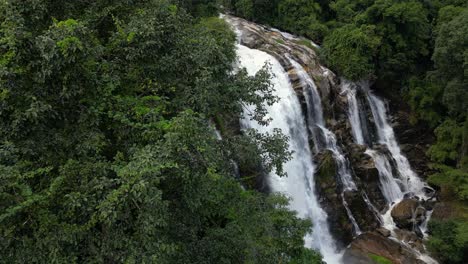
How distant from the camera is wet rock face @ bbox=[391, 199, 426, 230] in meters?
16.1

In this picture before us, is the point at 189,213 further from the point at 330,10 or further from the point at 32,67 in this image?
the point at 330,10

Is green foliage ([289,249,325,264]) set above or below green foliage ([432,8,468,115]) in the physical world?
below

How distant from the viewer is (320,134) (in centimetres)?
1702

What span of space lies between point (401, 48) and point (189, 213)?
18.9 meters

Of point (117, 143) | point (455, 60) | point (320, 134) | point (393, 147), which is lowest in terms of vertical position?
point (393, 147)

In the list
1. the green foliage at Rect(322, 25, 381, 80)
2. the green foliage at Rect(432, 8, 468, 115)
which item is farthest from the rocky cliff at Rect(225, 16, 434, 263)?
the green foliage at Rect(432, 8, 468, 115)

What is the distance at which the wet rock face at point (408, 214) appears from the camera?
16109 mm

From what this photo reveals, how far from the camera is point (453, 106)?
17.4 m

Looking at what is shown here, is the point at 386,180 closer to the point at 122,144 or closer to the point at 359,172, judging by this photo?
the point at 359,172

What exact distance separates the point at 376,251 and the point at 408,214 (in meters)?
3.10

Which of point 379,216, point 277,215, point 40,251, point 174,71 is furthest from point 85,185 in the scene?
point 379,216

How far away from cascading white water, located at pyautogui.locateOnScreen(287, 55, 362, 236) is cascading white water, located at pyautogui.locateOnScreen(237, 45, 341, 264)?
63cm

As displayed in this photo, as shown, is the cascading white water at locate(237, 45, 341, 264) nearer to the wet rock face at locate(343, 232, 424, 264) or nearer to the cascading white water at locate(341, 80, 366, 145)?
the wet rock face at locate(343, 232, 424, 264)

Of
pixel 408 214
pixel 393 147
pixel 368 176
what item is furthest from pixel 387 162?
pixel 408 214
